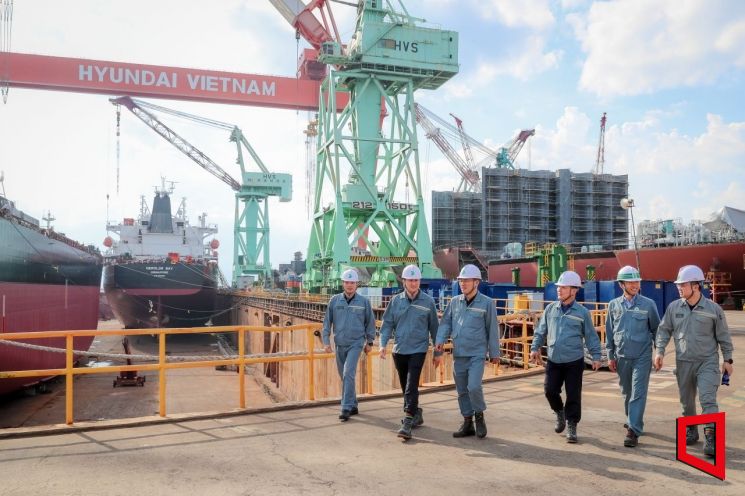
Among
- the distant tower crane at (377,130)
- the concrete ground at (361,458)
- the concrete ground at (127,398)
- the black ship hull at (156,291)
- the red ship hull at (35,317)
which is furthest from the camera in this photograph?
the black ship hull at (156,291)

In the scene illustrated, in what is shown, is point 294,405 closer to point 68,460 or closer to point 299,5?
point 68,460

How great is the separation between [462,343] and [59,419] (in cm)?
1395

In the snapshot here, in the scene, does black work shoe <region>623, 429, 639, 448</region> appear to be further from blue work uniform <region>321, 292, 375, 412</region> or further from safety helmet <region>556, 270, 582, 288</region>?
blue work uniform <region>321, 292, 375, 412</region>

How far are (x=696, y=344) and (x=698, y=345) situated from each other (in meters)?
0.02

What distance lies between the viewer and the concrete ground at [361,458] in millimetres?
4547

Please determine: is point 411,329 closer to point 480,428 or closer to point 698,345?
point 480,428

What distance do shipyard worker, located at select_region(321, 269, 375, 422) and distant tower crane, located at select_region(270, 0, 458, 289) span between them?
18978mm

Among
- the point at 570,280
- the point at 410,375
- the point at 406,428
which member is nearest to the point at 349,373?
the point at 410,375

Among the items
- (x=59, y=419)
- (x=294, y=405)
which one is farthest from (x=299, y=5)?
(x=294, y=405)

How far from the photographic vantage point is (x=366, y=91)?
2853 centimetres

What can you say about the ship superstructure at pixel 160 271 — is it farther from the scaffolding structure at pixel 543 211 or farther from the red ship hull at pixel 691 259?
the red ship hull at pixel 691 259

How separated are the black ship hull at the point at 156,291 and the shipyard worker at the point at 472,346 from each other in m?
34.2

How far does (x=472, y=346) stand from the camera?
19.9 ft

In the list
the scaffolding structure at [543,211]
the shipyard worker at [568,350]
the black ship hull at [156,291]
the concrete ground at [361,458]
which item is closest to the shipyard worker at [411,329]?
the concrete ground at [361,458]
